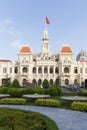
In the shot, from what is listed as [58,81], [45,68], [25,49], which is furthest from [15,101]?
[25,49]

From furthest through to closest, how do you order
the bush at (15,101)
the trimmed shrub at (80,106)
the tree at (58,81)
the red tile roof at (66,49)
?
the red tile roof at (66,49) → the tree at (58,81) → the bush at (15,101) → the trimmed shrub at (80,106)

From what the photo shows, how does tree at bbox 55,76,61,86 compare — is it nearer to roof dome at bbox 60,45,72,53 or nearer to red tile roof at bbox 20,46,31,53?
roof dome at bbox 60,45,72,53

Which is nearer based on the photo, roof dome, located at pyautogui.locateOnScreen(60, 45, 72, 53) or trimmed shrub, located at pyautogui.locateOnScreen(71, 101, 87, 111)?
trimmed shrub, located at pyautogui.locateOnScreen(71, 101, 87, 111)

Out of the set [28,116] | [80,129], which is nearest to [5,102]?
[28,116]

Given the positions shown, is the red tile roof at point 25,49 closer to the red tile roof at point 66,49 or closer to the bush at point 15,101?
the red tile roof at point 66,49

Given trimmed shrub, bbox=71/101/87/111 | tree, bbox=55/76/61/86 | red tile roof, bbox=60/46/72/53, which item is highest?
red tile roof, bbox=60/46/72/53

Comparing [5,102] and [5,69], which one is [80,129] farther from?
[5,69]

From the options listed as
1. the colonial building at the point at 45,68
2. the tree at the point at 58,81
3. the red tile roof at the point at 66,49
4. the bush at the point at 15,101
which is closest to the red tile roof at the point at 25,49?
the colonial building at the point at 45,68

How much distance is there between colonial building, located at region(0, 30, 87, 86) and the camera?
77750mm

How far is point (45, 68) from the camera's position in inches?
3123

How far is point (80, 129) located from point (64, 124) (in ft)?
4.62

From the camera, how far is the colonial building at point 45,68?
77750mm

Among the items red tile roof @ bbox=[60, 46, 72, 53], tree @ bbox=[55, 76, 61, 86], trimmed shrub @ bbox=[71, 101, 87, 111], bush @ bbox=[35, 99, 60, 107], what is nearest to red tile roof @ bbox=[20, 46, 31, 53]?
red tile roof @ bbox=[60, 46, 72, 53]

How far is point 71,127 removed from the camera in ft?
37.6
